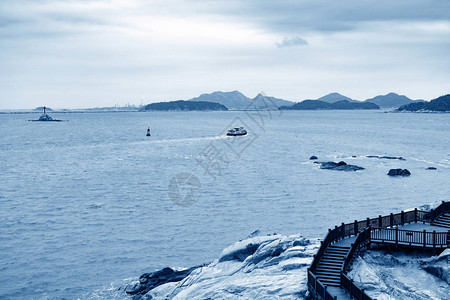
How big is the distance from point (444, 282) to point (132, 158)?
8258 cm

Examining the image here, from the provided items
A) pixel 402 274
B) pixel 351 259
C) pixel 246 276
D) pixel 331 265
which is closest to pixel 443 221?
pixel 402 274

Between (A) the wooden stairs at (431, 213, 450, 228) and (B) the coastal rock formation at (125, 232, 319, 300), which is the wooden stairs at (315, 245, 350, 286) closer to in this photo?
(B) the coastal rock formation at (125, 232, 319, 300)

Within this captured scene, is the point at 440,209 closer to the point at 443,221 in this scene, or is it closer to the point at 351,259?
the point at 443,221

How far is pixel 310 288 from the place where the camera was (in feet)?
73.7

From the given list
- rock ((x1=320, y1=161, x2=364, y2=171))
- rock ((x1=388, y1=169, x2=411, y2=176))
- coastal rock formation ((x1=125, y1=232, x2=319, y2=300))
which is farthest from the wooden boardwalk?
rock ((x1=320, y1=161, x2=364, y2=171))

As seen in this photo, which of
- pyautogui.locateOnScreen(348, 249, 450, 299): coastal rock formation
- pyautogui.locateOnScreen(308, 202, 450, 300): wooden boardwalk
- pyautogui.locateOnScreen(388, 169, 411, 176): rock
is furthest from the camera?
pyautogui.locateOnScreen(388, 169, 411, 176): rock

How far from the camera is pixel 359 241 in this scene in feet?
82.9

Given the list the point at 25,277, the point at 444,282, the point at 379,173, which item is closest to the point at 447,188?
the point at 379,173

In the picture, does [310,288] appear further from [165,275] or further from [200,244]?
[200,244]

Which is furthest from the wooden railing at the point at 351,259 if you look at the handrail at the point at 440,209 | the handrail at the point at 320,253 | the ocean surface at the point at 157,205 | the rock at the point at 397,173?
the rock at the point at 397,173

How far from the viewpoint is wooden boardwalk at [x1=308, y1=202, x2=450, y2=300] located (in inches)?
846

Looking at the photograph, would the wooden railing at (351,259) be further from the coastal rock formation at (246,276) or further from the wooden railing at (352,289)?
the coastal rock formation at (246,276)

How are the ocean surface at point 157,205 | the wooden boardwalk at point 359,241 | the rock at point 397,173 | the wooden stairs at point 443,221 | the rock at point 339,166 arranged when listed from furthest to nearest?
the rock at point 339,166 → the rock at point 397,173 → the ocean surface at point 157,205 → the wooden stairs at point 443,221 → the wooden boardwalk at point 359,241

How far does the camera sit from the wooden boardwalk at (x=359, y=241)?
21.5 m
